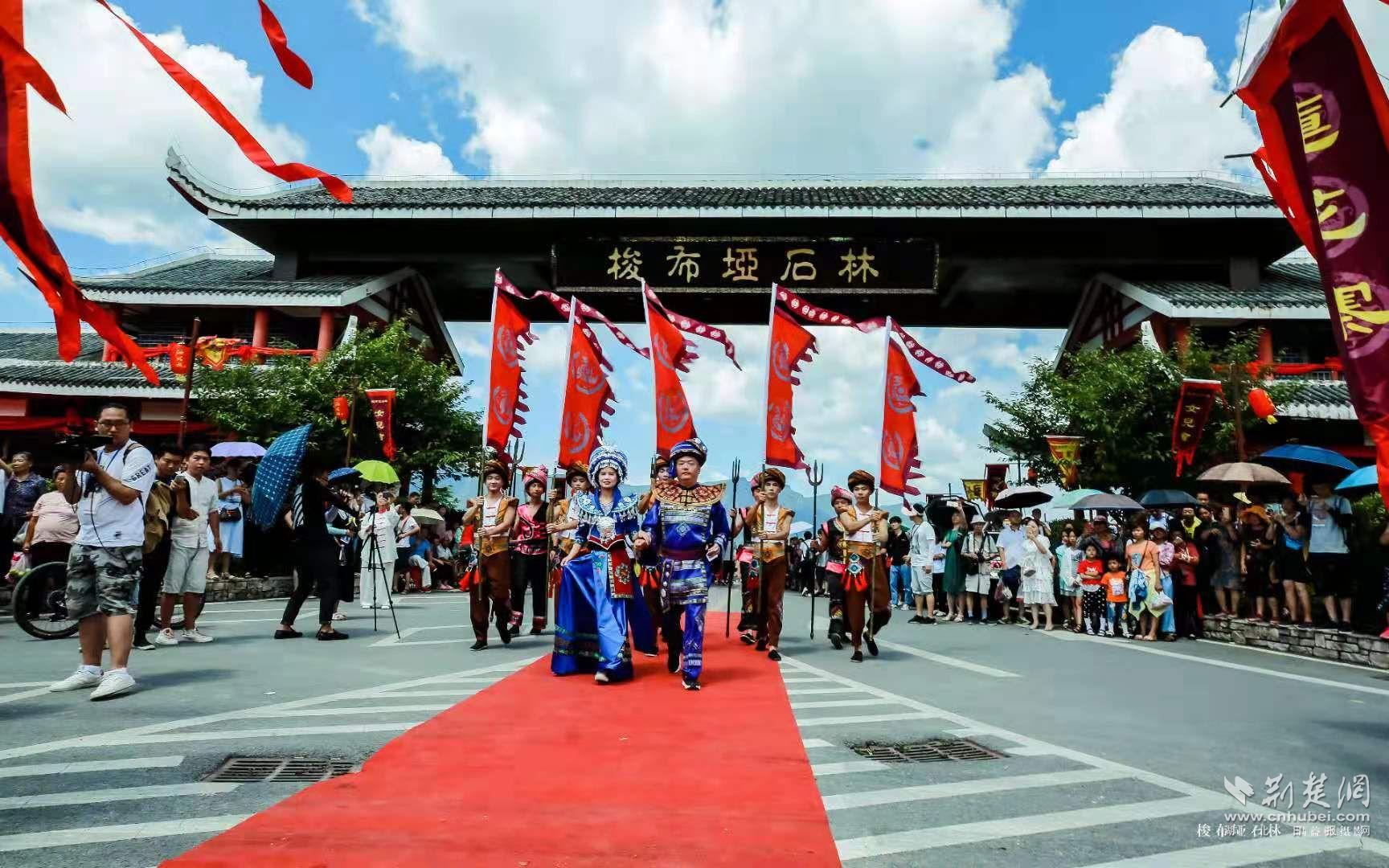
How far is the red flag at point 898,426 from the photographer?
10445 mm

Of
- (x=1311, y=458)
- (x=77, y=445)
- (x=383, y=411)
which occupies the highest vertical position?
(x=383, y=411)

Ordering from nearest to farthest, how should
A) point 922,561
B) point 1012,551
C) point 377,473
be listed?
1. point 1012,551
2. point 922,561
3. point 377,473

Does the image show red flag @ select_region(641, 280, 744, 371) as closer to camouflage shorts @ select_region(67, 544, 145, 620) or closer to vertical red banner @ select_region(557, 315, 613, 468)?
vertical red banner @ select_region(557, 315, 613, 468)

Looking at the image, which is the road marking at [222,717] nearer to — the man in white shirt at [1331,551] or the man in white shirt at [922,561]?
the man in white shirt at [922,561]

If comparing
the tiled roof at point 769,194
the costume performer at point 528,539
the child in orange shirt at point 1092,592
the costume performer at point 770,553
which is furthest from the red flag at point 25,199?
the tiled roof at point 769,194

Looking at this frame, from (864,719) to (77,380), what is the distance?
2400cm

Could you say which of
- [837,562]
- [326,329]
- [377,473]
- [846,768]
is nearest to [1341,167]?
[846,768]

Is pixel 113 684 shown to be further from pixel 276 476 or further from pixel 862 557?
pixel 862 557

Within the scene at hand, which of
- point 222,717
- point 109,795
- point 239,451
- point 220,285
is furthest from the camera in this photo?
point 220,285

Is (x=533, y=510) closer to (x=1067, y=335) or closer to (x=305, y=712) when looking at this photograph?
(x=305, y=712)

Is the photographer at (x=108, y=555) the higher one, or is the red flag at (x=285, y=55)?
the red flag at (x=285, y=55)

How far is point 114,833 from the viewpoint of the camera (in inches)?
113

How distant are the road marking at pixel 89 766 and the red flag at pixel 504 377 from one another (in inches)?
258

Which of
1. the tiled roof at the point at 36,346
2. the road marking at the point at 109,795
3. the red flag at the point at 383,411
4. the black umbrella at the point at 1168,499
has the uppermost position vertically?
the tiled roof at the point at 36,346
